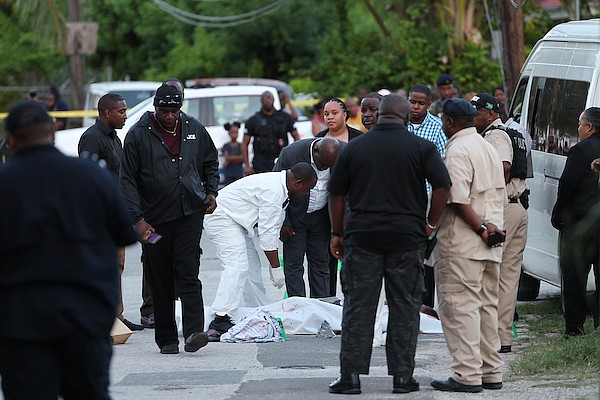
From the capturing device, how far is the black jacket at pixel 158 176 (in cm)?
940

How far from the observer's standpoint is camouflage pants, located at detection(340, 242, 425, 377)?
778 centimetres

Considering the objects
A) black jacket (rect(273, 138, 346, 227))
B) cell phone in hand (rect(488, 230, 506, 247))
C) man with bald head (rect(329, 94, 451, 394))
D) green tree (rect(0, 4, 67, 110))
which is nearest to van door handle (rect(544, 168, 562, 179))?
black jacket (rect(273, 138, 346, 227))

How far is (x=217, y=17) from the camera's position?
4162 cm

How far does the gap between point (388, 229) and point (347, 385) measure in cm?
99

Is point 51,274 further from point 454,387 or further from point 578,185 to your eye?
point 578,185

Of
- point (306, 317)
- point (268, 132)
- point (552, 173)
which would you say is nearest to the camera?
point (306, 317)

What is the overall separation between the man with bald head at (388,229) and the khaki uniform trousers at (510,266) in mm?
1705

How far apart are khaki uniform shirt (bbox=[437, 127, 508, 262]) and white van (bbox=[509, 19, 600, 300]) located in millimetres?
2584

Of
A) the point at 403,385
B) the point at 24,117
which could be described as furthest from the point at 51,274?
the point at 403,385

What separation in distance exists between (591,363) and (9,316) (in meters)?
4.72

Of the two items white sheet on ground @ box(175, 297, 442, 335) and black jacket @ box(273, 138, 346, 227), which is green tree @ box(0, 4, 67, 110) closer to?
black jacket @ box(273, 138, 346, 227)

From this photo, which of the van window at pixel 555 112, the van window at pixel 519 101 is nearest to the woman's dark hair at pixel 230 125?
the van window at pixel 519 101

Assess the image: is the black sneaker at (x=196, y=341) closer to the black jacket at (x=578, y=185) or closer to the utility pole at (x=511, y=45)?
the black jacket at (x=578, y=185)

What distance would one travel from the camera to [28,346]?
5.21 metres
